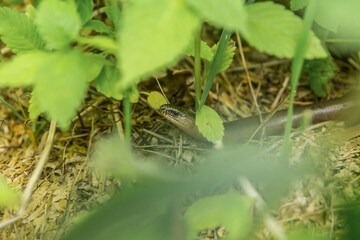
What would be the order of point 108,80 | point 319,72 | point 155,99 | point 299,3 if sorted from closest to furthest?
point 108,80, point 299,3, point 155,99, point 319,72

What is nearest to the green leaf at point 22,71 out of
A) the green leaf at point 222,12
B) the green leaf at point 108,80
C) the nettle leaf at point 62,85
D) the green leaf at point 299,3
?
the nettle leaf at point 62,85

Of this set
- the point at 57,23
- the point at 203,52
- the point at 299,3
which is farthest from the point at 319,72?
the point at 57,23

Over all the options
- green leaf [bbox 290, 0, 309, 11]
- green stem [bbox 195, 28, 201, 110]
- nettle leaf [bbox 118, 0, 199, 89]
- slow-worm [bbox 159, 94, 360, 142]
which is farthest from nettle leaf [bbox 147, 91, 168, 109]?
nettle leaf [bbox 118, 0, 199, 89]

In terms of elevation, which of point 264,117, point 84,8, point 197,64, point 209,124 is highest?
point 84,8

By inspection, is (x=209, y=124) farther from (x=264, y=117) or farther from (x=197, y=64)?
(x=264, y=117)

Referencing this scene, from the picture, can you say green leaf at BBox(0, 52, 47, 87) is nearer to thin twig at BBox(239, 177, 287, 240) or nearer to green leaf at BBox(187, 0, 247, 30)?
green leaf at BBox(187, 0, 247, 30)

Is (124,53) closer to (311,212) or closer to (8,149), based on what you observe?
(311,212)
